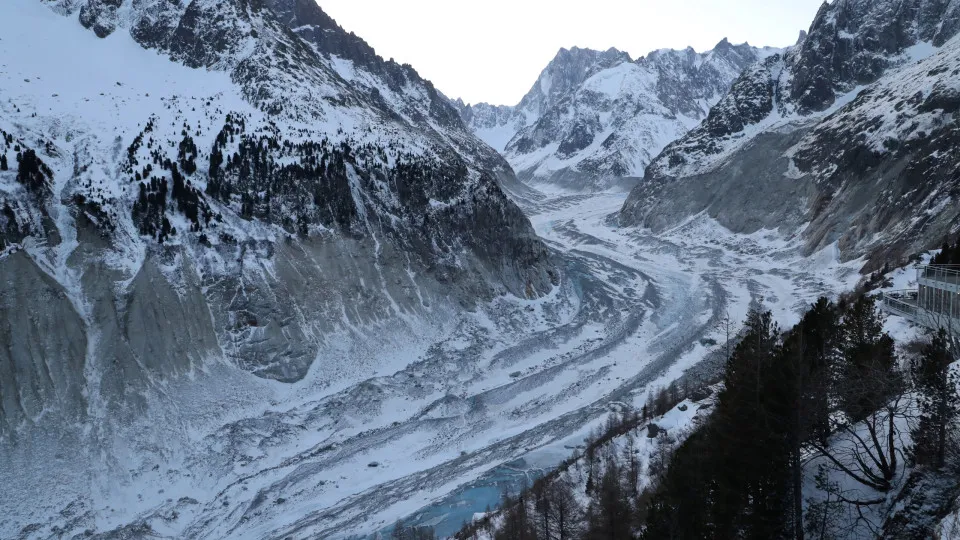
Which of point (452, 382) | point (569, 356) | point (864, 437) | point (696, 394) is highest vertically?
point (864, 437)

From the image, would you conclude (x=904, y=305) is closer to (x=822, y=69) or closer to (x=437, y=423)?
(x=437, y=423)

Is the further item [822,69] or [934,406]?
[822,69]

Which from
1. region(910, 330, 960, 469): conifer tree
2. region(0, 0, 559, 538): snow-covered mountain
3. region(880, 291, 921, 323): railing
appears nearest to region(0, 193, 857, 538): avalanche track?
region(0, 0, 559, 538): snow-covered mountain

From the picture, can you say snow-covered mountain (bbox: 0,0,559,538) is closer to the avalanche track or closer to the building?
the avalanche track

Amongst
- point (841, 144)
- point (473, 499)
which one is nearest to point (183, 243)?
point (473, 499)

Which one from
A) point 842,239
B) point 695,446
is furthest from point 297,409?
point 842,239

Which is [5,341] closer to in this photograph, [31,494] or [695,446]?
[31,494]
